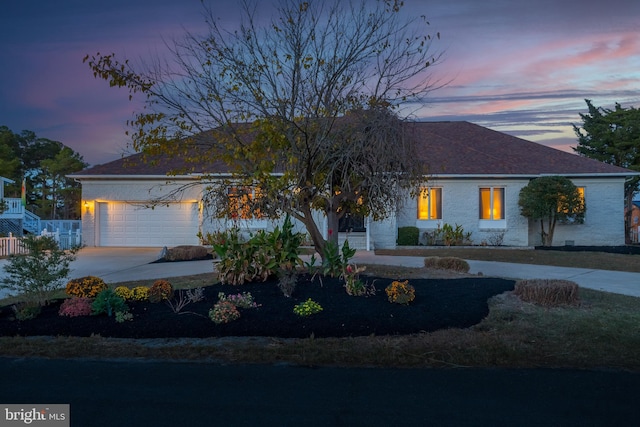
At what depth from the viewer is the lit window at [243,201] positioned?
11734mm

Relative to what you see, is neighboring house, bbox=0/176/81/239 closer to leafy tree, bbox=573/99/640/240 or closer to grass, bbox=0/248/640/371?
grass, bbox=0/248/640/371

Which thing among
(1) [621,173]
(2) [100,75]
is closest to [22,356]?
(2) [100,75]

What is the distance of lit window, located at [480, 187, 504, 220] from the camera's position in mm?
23406

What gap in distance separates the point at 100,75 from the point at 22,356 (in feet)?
19.2

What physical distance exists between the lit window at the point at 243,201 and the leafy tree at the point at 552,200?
13.6 meters

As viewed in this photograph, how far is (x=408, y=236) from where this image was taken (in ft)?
73.7

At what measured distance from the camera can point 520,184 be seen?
2309cm

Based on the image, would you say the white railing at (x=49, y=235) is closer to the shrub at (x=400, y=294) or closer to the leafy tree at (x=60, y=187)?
the shrub at (x=400, y=294)

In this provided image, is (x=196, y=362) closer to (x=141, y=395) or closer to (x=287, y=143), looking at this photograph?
(x=141, y=395)

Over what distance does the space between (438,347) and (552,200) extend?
655 inches

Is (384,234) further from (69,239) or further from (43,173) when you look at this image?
(43,173)

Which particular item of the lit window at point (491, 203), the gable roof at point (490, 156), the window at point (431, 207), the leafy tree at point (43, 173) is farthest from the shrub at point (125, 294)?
the leafy tree at point (43, 173)

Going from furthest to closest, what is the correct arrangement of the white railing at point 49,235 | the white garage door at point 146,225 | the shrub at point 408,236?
the white garage door at point 146,225 → the shrub at point 408,236 → the white railing at point 49,235

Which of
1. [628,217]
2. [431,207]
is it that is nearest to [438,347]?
[431,207]
